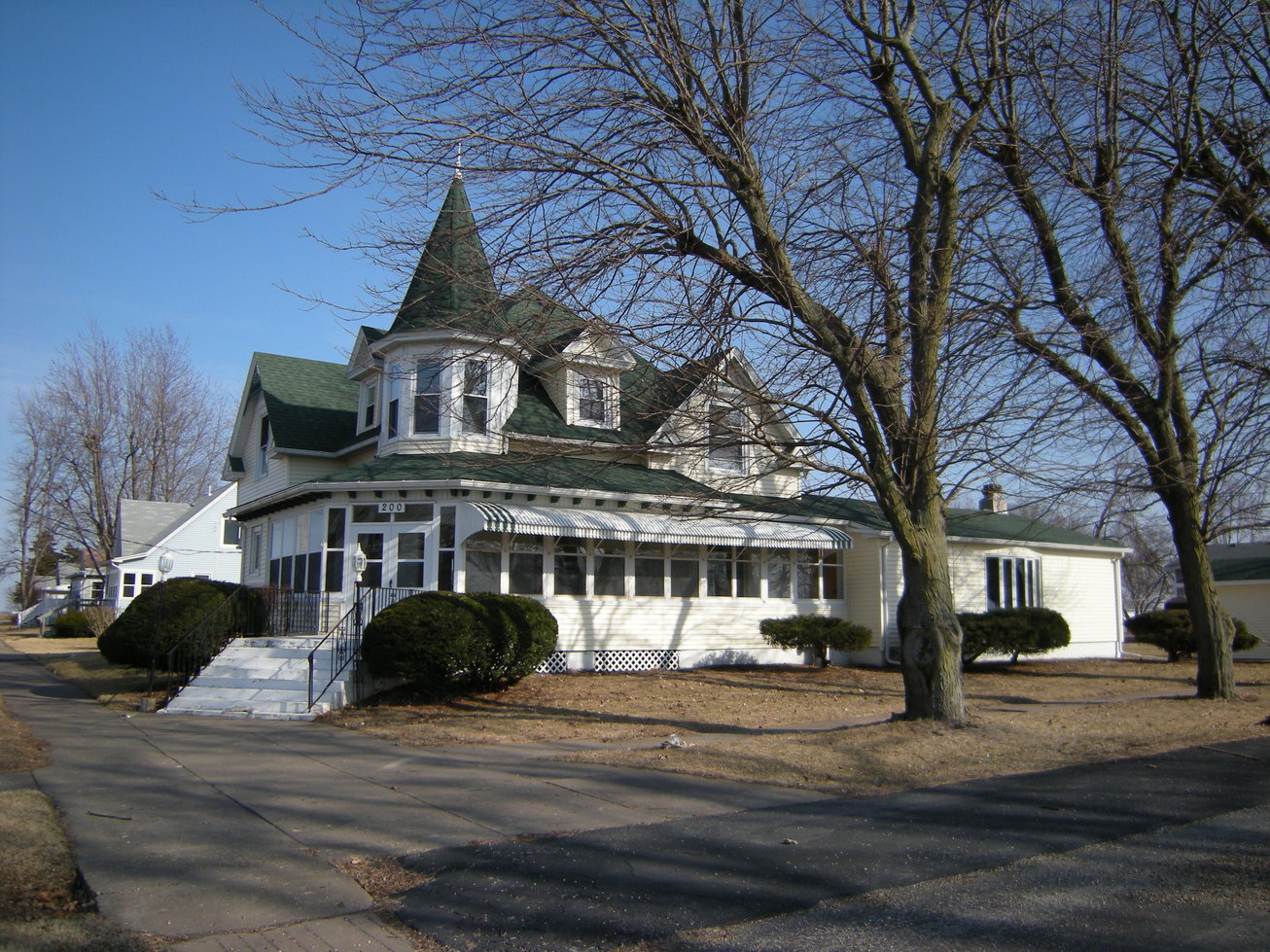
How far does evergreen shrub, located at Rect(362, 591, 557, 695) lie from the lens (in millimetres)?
15148

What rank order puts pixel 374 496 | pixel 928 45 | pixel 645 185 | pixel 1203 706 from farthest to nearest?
1. pixel 374 496
2. pixel 1203 706
3. pixel 928 45
4. pixel 645 185

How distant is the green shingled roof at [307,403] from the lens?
77.4 ft

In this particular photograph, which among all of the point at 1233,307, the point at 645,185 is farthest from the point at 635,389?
the point at 1233,307

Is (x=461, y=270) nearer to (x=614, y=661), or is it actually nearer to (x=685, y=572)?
(x=614, y=661)

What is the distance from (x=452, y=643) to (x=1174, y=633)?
22.0 m

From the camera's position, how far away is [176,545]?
43.0 m

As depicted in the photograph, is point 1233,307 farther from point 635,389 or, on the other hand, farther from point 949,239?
point 635,389

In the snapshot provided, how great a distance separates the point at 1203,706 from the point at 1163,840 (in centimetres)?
881

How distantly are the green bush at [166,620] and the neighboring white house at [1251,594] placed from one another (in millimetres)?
31203

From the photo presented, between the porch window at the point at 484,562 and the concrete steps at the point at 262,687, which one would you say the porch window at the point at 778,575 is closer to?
the porch window at the point at 484,562

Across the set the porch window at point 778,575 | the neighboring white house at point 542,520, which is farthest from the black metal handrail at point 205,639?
the porch window at point 778,575

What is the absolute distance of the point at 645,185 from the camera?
11047mm

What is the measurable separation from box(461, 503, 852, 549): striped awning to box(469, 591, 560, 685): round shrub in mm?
1827

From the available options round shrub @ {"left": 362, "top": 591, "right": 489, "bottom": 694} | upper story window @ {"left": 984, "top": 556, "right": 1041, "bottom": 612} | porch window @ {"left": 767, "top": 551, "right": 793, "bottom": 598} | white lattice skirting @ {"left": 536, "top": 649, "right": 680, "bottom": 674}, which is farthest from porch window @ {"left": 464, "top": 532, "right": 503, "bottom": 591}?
upper story window @ {"left": 984, "top": 556, "right": 1041, "bottom": 612}
